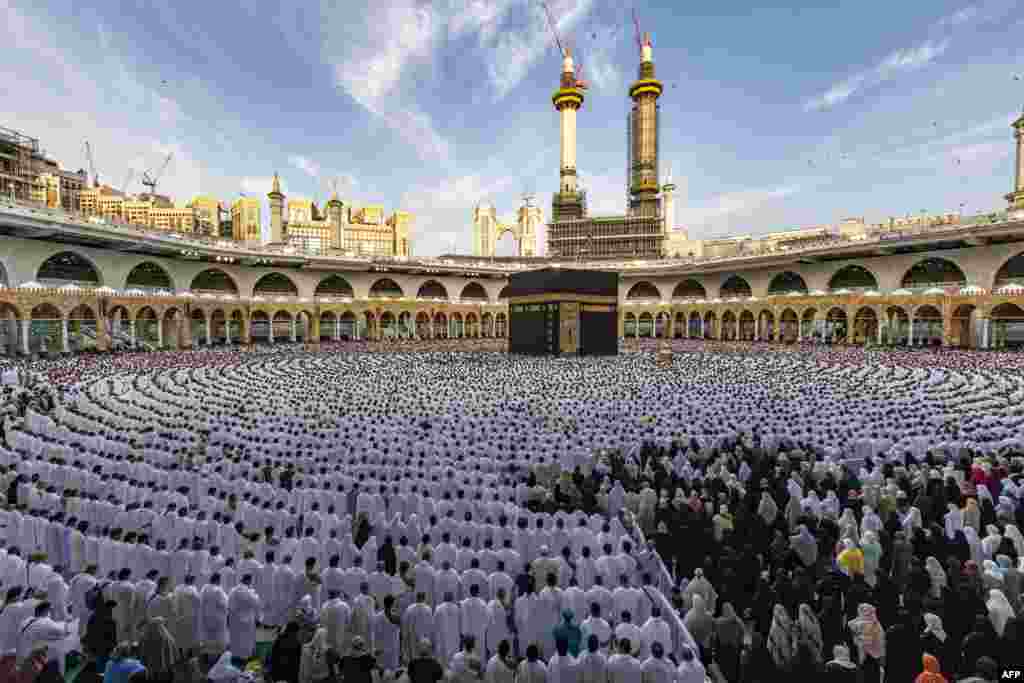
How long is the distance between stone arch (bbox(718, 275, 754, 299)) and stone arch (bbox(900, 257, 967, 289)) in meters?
12.5

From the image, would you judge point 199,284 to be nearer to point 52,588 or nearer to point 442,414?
point 442,414

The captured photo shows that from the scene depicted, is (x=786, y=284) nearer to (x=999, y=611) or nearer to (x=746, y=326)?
(x=746, y=326)

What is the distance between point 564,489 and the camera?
7.61 m

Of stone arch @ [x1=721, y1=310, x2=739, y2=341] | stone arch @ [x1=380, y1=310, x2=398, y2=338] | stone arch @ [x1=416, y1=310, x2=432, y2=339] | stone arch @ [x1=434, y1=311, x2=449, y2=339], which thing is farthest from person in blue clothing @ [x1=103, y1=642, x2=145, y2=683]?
stone arch @ [x1=721, y1=310, x2=739, y2=341]

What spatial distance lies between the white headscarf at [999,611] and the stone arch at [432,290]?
161ft

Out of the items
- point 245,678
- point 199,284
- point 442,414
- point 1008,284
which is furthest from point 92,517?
point 1008,284

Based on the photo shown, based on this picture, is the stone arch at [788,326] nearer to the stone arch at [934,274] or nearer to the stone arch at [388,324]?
the stone arch at [934,274]

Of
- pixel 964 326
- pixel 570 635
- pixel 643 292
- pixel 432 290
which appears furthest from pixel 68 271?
pixel 964 326

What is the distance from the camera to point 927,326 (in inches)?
1415

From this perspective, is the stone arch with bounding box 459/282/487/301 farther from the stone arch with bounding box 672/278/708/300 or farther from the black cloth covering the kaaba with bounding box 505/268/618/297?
the black cloth covering the kaaba with bounding box 505/268/618/297

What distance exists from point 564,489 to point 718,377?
504 inches

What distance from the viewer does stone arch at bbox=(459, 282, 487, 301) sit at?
53.8m

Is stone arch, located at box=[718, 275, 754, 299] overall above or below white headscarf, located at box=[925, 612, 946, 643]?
above

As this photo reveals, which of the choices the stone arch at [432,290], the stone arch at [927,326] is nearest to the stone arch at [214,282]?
the stone arch at [432,290]
